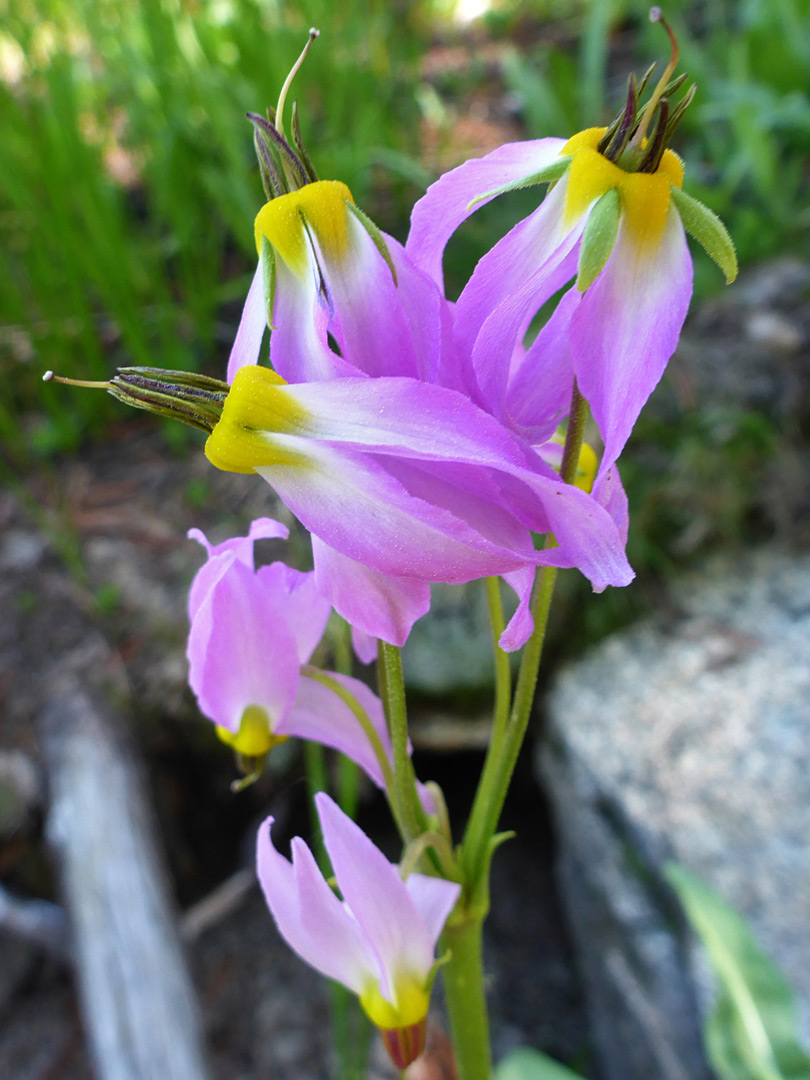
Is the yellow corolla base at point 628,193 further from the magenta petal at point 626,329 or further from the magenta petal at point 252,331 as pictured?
the magenta petal at point 252,331

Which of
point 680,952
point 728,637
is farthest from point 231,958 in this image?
point 728,637

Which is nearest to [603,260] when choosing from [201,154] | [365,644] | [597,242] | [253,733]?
[597,242]

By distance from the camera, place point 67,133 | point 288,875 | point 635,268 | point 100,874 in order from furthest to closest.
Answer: point 67,133 < point 100,874 < point 288,875 < point 635,268

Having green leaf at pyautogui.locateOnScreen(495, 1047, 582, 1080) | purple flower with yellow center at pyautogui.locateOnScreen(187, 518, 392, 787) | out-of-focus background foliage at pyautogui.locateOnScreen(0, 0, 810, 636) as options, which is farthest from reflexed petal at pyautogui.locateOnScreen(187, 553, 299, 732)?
out-of-focus background foliage at pyautogui.locateOnScreen(0, 0, 810, 636)

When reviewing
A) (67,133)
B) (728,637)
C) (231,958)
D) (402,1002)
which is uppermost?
(67,133)

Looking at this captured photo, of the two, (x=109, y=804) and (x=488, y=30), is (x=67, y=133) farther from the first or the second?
(x=488, y=30)

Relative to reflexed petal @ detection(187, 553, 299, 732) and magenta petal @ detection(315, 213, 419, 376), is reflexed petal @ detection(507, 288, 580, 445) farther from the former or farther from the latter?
reflexed petal @ detection(187, 553, 299, 732)

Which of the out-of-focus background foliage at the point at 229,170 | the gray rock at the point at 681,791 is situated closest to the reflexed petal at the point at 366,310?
the gray rock at the point at 681,791

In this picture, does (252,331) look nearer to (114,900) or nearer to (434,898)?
(434,898)
